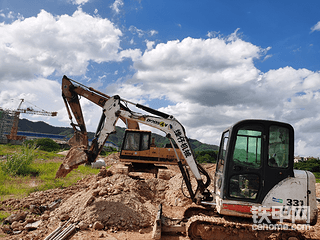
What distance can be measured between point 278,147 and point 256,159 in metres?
0.61

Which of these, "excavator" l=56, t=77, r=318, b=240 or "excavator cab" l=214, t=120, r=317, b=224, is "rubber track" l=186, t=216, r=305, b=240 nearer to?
"excavator" l=56, t=77, r=318, b=240

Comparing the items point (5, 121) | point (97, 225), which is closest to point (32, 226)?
point (97, 225)

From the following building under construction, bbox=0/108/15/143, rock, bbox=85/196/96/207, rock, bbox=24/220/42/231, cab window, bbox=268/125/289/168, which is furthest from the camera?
building under construction, bbox=0/108/15/143

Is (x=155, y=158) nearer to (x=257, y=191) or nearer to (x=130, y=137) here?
(x=130, y=137)

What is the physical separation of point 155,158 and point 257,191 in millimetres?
8578

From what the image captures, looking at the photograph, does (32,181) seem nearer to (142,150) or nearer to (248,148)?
(142,150)

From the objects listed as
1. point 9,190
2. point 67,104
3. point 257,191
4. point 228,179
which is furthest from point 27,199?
point 257,191

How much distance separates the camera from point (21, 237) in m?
5.80

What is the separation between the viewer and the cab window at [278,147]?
210 inches

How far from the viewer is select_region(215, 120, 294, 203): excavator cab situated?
5.29 meters

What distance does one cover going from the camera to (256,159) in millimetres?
5359

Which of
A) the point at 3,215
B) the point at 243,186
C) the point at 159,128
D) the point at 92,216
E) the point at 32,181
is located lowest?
the point at 3,215

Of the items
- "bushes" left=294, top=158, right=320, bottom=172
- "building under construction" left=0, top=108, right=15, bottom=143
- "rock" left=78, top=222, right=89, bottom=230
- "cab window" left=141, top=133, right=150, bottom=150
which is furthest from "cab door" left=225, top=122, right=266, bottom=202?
"building under construction" left=0, top=108, right=15, bottom=143

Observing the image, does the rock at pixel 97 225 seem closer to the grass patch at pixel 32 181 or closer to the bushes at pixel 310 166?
the grass patch at pixel 32 181
